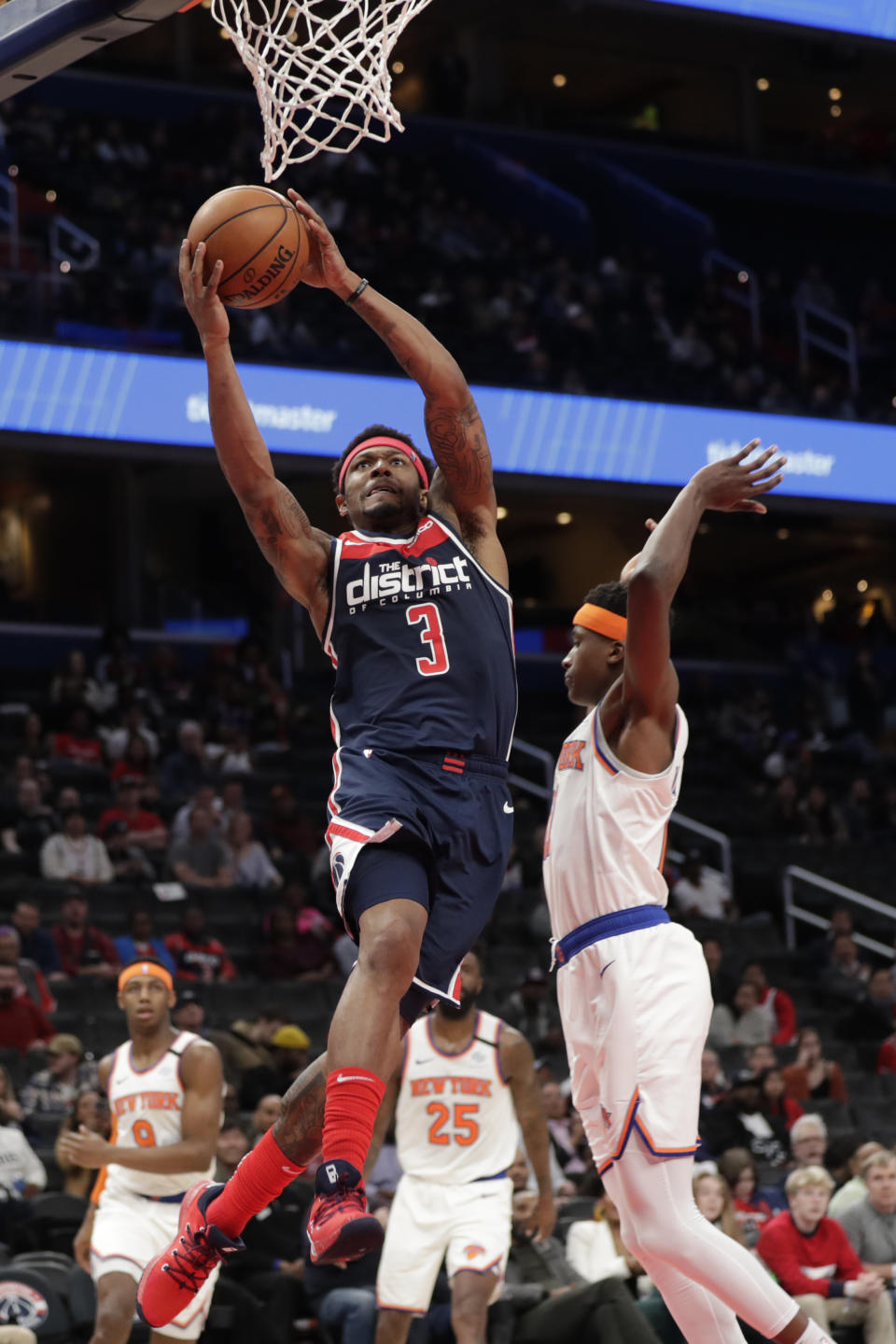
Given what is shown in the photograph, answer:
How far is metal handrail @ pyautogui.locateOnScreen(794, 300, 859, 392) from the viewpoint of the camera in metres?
25.2

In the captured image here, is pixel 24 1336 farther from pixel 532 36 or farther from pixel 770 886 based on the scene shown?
pixel 532 36

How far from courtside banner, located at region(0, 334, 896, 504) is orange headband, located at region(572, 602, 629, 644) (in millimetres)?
12165

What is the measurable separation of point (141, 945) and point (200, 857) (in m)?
1.74

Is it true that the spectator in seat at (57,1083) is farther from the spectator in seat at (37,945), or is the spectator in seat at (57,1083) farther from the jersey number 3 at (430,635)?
the jersey number 3 at (430,635)

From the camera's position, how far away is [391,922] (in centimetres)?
512

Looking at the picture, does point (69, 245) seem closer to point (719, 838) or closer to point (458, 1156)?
point (719, 838)

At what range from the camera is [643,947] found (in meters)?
5.66

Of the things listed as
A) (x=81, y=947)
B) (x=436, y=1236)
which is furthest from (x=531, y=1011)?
(x=436, y=1236)

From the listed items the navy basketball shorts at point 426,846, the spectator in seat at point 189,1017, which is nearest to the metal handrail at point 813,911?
the spectator in seat at point 189,1017

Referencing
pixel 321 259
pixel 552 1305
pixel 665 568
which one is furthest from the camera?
pixel 552 1305

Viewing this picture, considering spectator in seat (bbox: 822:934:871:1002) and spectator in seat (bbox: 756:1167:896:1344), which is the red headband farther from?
spectator in seat (bbox: 822:934:871:1002)

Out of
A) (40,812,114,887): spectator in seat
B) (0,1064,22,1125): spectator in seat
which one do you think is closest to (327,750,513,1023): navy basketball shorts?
(0,1064,22,1125): spectator in seat

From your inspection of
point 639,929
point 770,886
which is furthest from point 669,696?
point 770,886

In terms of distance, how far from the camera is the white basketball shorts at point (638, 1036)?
216 inches
